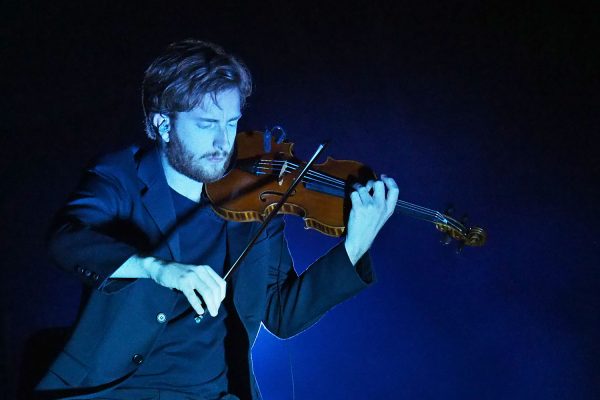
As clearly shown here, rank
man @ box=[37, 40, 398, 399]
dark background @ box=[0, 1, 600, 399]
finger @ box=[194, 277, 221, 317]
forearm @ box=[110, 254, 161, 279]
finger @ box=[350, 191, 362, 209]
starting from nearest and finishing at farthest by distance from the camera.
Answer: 1. finger @ box=[194, 277, 221, 317]
2. forearm @ box=[110, 254, 161, 279]
3. man @ box=[37, 40, 398, 399]
4. finger @ box=[350, 191, 362, 209]
5. dark background @ box=[0, 1, 600, 399]

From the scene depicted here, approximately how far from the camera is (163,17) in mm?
2334

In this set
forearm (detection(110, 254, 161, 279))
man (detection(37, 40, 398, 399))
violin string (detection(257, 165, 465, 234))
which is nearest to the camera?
forearm (detection(110, 254, 161, 279))

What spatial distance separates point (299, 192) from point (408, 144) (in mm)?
795

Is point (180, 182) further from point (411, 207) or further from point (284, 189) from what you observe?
point (411, 207)

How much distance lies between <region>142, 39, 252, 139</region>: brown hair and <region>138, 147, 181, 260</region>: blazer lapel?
0.69 ft

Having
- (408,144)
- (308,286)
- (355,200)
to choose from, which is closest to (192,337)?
(308,286)

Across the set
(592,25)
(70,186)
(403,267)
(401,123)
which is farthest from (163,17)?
(592,25)

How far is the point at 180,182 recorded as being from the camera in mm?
1717

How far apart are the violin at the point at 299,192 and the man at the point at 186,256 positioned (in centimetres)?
5

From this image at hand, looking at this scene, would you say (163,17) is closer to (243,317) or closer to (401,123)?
(401,123)

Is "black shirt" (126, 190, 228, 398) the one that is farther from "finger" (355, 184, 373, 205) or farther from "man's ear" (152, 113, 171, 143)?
"finger" (355, 184, 373, 205)

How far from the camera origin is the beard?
1.65 meters

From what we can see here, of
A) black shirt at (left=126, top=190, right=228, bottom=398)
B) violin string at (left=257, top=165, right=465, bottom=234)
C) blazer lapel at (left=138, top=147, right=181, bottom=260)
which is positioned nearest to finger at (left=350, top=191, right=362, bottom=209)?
violin string at (left=257, top=165, right=465, bottom=234)

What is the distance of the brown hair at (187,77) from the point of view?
165 centimetres
